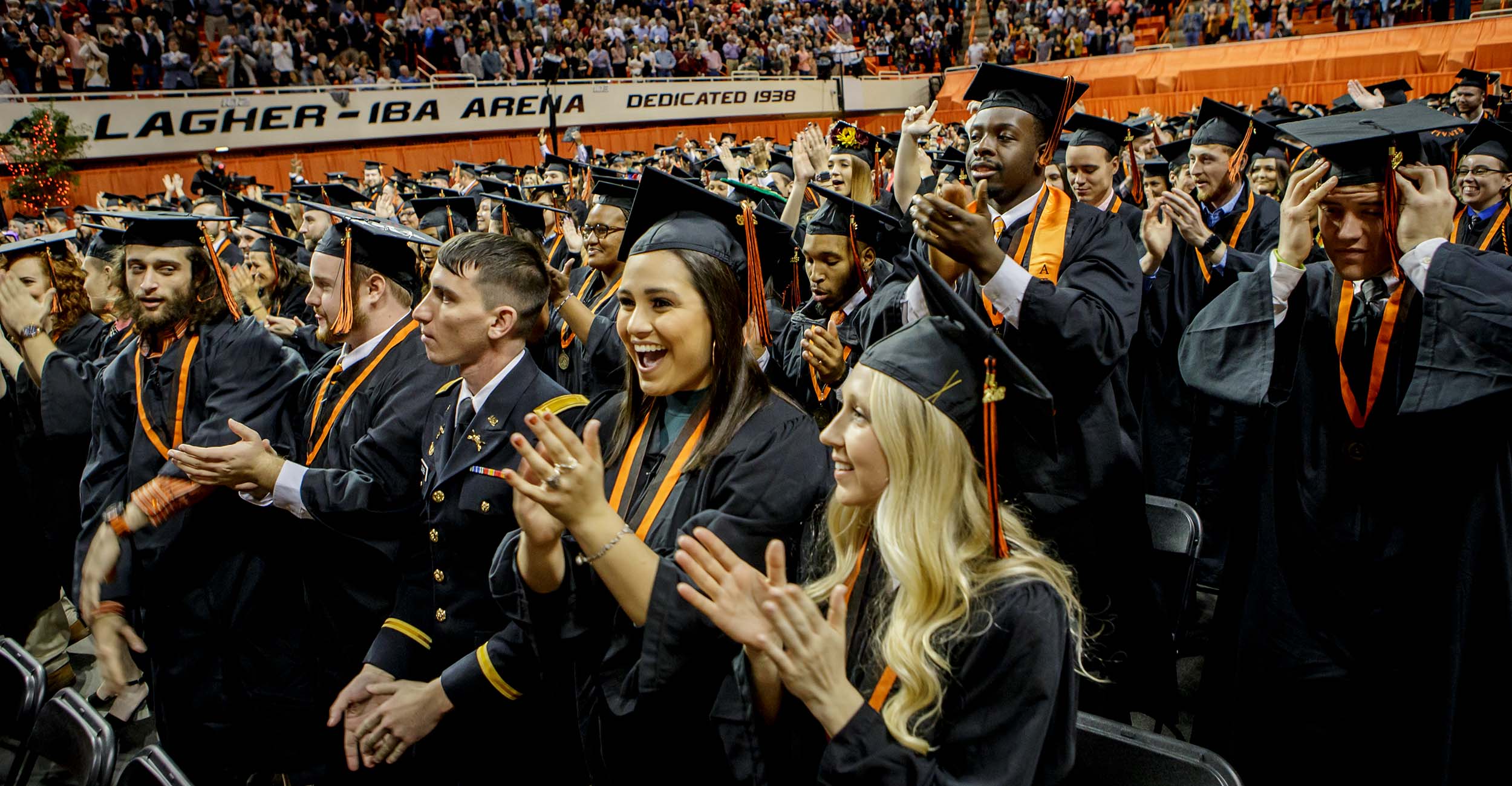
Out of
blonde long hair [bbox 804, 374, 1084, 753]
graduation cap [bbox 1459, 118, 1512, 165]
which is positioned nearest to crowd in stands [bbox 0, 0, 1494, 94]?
→ graduation cap [bbox 1459, 118, 1512, 165]

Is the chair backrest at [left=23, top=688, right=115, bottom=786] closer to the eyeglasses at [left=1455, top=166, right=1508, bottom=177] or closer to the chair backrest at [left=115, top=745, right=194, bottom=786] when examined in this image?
the chair backrest at [left=115, top=745, right=194, bottom=786]

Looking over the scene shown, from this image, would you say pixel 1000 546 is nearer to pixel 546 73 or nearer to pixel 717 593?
pixel 717 593

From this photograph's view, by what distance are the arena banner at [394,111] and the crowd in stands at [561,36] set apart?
68cm

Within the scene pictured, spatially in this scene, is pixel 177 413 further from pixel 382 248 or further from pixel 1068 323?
pixel 1068 323

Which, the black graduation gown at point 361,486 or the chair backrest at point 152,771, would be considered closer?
the chair backrest at point 152,771

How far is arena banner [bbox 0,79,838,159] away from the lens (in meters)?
16.7

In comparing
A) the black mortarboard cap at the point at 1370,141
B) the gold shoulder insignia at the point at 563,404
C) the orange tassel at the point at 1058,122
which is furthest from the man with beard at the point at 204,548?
the black mortarboard cap at the point at 1370,141

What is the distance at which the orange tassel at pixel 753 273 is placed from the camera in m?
2.46

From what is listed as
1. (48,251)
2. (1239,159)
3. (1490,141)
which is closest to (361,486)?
(48,251)

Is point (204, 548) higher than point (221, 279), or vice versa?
point (221, 279)

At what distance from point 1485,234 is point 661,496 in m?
5.26

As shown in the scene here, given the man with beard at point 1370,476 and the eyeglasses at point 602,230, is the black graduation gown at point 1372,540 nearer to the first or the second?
the man with beard at point 1370,476

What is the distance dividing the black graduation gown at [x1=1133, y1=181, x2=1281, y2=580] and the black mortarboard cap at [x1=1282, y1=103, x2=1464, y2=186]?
6.65 ft

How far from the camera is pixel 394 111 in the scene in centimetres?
2012
